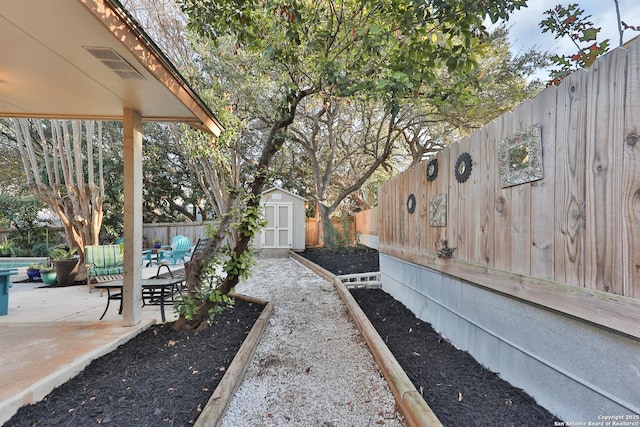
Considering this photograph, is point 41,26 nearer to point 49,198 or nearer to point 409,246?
point 409,246

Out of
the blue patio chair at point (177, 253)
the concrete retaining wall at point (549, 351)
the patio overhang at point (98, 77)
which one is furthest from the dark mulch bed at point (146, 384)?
the blue patio chair at point (177, 253)

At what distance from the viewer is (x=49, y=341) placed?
2.57 meters

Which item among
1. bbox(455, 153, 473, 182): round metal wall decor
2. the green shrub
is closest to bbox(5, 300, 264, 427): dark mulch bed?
bbox(455, 153, 473, 182): round metal wall decor

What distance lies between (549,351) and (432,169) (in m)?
2.02

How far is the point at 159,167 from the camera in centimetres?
1445

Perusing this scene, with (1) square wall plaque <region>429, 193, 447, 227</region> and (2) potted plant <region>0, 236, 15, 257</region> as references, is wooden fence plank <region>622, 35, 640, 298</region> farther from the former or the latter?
(2) potted plant <region>0, 236, 15, 257</region>

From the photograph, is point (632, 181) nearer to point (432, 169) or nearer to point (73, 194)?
point (432, 169)

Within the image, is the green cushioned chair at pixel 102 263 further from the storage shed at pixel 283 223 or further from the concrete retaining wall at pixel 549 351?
the storage shed at pixel 283 223

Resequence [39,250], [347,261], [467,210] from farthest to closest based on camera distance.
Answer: [39,250]
[347,261]
[467,210]

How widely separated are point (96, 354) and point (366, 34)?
3.96 metres

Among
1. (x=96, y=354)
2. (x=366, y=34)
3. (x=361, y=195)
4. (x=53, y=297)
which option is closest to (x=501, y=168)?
(x=366, y=34)

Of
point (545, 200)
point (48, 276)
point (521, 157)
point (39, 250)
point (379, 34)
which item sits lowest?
point (39, 250)

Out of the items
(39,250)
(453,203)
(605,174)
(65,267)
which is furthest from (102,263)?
(39,250)

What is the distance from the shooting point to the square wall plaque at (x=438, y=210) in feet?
9.45
